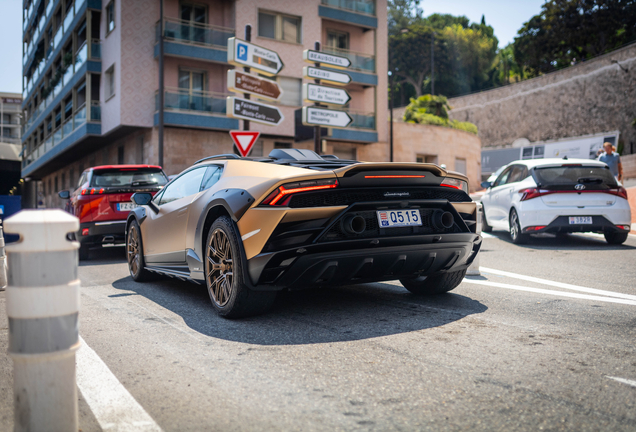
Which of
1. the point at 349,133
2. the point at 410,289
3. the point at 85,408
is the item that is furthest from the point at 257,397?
the point at 349,133

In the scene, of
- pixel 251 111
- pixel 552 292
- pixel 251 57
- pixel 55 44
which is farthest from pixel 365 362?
pixel 55 44

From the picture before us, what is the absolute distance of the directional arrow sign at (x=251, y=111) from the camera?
13422 millimetres

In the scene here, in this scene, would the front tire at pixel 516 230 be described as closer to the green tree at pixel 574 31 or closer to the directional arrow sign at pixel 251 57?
the directional arrow sign at pixel 251 57

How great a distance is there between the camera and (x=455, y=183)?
475 centimetres

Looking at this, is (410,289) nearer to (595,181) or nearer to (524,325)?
(524,325)

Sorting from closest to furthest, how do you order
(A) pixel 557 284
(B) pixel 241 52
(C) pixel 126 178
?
(A) pixel 557 284 < (C) pixel 126 178 < (B) pixel 241 52

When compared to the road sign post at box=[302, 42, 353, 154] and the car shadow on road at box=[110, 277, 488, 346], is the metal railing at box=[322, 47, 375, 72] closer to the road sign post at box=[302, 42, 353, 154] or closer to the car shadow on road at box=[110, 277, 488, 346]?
the road sign post at box=[302, 42, 353, 154]

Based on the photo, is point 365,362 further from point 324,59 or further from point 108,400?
point 324,59

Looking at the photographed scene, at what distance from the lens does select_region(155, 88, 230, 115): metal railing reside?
24766mm

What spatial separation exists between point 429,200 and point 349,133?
26290 millimetres

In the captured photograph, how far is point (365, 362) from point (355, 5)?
3082 cm

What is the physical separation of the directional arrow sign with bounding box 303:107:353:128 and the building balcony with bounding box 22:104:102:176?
52.0 ft

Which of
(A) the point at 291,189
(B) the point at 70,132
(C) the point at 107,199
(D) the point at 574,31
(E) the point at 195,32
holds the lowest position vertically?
(C) the point at 107,199

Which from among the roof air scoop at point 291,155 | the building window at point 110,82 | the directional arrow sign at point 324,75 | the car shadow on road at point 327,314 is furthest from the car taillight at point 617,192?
the building window at point 110,82
